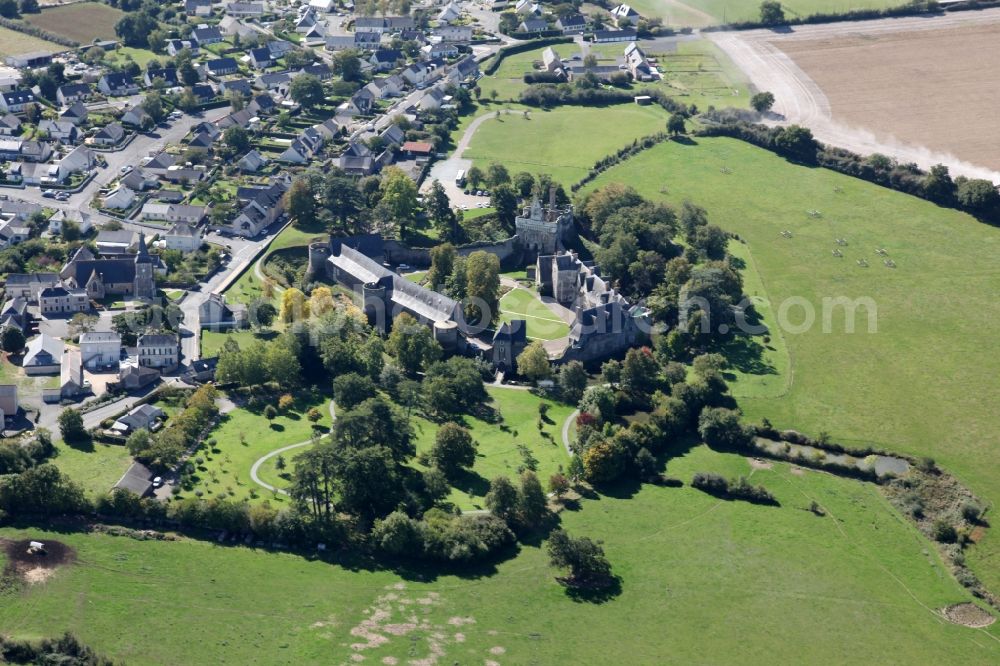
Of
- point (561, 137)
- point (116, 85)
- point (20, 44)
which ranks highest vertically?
point (20, 44)

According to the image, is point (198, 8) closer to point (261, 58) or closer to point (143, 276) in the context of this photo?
point (261, 58)

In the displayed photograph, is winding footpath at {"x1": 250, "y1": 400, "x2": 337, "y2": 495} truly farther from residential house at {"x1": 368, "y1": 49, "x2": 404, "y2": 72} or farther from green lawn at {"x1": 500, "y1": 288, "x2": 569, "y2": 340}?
residential house at {"x1": 368, "y1": 49, "x2": 404, "y2": 72}

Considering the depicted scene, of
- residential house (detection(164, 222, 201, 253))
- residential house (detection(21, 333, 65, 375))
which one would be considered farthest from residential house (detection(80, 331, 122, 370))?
residential house (detection(164, 222, 201, 253))

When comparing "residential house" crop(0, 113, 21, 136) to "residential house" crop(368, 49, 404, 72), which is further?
"residential house" crop(368, 49, 404, 72)

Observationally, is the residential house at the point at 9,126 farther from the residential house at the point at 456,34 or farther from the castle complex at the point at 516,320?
the residential house at the point at 456,34

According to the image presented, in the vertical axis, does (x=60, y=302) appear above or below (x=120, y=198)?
below

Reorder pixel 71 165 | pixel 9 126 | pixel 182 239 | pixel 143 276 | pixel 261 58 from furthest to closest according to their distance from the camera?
pixel 261 58
pixel 9 126
pixel 71 165
pixel 182 239
pixel 143 276

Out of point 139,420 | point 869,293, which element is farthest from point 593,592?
point 869,293
